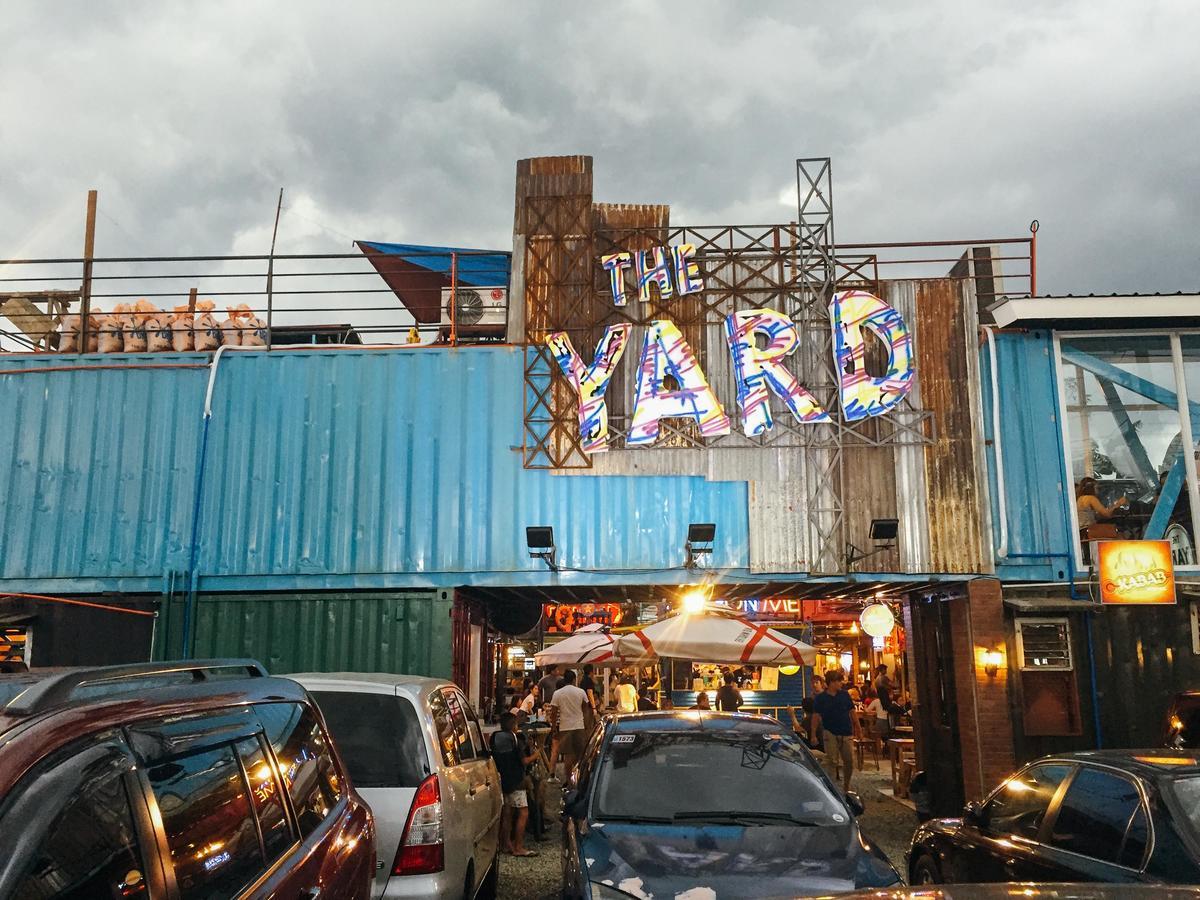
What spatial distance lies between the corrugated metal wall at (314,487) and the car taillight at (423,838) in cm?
761

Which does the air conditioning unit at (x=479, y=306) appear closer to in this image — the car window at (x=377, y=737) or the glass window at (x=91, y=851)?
the car window at (x=377, y=737)

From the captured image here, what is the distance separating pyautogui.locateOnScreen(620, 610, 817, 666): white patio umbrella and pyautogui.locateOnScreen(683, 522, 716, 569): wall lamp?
39.2 inches

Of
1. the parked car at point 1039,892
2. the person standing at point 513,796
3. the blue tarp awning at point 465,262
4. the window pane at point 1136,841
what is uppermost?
the blue tarp awning at point 465,262

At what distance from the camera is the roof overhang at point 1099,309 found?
42.2 ft

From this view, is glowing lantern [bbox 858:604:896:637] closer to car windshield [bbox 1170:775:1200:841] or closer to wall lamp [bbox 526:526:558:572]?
wall lamp [bbox 526:526:558:572]

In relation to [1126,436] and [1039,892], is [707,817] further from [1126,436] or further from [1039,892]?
[1126,436]

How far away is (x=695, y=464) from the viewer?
13.4 metres

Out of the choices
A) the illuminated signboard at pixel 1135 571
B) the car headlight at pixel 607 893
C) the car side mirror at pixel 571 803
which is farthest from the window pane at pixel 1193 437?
the car headlight at pixel 607 893

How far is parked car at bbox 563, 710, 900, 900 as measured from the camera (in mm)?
4945

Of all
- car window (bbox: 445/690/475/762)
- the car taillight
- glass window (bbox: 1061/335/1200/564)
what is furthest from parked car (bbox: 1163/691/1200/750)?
the car taillight

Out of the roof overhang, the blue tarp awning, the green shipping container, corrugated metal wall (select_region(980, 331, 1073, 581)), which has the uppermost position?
the blue tarp awning

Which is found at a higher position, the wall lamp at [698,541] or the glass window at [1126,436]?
the glass window at [1126,436]

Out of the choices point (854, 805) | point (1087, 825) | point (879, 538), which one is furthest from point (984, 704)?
point (1087, 825)

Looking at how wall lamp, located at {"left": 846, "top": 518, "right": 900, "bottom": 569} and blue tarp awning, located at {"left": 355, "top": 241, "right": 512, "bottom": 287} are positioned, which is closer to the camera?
wall lamp, located at {"left": 846, "top": 518, "right": 900, "bottom": 569}
